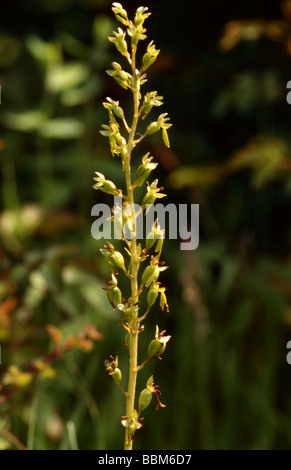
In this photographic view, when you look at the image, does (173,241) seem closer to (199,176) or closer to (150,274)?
(199,176)

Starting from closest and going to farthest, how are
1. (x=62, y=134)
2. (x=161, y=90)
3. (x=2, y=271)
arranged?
(x=2, y=271), (x=62, y=134), (x=161, y=90)

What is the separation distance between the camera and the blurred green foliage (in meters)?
1.75

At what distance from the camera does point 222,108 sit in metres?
2.33

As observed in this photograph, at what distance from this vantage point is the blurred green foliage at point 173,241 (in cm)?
175

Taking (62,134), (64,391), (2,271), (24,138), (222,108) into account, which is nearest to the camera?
(2,271)

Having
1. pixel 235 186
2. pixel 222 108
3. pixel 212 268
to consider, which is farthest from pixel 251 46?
pixel 212 268

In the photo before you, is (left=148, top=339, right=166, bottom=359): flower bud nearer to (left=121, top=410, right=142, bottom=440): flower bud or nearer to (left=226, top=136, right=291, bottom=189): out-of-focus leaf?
(left=121, top=410, right=142, bottom=440): flower bud

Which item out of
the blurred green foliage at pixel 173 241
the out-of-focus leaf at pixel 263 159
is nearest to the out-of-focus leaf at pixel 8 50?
the blurred green foliage at pixel 173 241

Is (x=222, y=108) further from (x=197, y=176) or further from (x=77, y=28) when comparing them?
(x=77, y=28)

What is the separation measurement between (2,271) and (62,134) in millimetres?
684

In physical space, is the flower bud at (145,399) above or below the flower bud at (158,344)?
below

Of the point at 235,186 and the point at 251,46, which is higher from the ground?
the point at 251,46

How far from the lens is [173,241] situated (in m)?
2.45

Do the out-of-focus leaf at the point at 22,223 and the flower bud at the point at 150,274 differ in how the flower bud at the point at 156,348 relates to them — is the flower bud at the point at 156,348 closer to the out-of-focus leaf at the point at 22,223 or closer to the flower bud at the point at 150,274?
the flower bud at the point at 150,274
